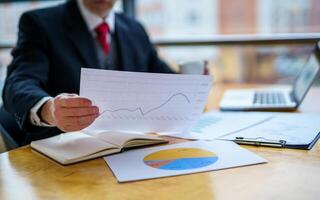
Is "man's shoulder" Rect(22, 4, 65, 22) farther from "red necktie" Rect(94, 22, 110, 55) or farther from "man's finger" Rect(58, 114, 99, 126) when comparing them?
"man's finger" Rect(58, 114, 99, 126)

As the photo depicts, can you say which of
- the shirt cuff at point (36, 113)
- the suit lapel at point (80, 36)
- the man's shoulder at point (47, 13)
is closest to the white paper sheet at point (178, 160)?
the shirt cuff at point (36, 113)

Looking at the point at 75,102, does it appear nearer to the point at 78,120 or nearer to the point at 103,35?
the point at 78,120

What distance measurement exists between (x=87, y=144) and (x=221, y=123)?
1.31ft

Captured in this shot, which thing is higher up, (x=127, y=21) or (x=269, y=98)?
(x=127, y=21)

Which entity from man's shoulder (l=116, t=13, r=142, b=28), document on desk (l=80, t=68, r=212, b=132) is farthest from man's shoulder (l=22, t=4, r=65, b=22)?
document on desk (l=80, t=68, r=212, b=132)

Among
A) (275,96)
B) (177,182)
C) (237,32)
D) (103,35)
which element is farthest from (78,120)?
(237,32)

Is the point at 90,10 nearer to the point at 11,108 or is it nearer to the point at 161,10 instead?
the point at 11,108

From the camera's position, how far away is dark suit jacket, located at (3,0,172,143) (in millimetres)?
1186

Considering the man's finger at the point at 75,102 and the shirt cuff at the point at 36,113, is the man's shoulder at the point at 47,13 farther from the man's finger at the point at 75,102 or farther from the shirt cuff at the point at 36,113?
the man's finger at the point at 75,102

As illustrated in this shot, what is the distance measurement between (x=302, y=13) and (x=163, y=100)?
168 cm

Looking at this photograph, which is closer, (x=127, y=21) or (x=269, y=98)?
(x=269, y=98)

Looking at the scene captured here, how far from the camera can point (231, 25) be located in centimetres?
256

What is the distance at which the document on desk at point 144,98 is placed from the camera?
886mm

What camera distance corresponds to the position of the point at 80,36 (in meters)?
1.47
